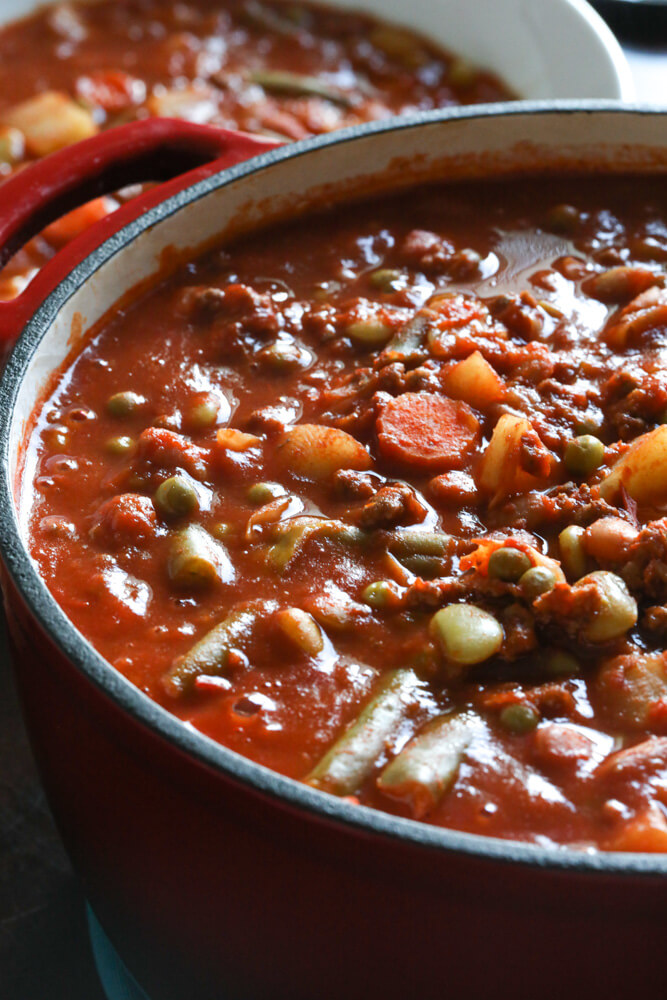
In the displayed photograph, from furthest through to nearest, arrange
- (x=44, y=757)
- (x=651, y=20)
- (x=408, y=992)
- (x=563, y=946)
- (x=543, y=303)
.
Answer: (x=651, y=20)
(x=543, y=303)
(x=44, y=757)
(x=408, y=992)
(x=563, y=946)

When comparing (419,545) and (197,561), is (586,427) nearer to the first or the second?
(419,545)

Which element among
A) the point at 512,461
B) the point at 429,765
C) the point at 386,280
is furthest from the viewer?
the point at 386,280

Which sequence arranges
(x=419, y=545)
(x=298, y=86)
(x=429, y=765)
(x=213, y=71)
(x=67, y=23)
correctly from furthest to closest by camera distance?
(x=67, y=23) < (x=213, y=71) < (x=298, y=86) < (x=419, y=545) < (x=429, y=765)

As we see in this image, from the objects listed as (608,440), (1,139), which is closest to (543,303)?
(608,440)

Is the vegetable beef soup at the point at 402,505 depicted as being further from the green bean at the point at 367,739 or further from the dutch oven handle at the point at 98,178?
the dutch oven handle at the point at 98,178

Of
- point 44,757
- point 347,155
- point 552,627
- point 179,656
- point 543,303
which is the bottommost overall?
point 44,757

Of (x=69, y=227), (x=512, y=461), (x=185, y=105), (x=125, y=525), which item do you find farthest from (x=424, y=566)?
(x=185, y=105)

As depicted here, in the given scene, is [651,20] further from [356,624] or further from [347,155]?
[356,624]
